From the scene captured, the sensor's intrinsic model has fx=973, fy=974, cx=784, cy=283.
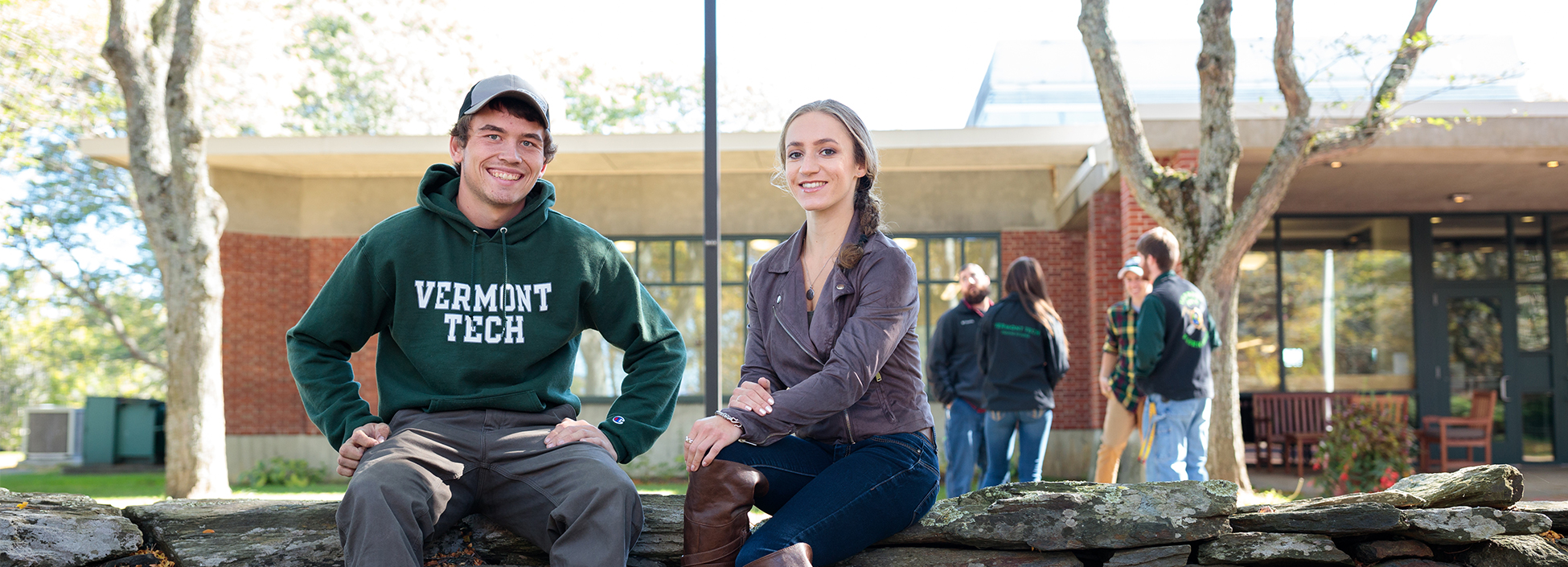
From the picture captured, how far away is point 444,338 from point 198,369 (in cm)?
813

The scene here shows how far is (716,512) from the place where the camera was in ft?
7.57

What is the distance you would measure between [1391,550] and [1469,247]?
1288 cm

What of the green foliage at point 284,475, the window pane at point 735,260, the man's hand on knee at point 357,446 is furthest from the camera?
the window pane at point 735,260

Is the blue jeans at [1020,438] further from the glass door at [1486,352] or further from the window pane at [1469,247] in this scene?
the window pane at [1469,247]

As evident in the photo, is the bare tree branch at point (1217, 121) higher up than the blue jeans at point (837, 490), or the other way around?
the bare tree branch at point (1217, 121)

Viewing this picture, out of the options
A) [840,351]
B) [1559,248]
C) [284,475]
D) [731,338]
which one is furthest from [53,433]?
[1559,248]

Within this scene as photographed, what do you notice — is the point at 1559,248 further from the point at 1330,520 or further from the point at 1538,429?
the point at 1330,520

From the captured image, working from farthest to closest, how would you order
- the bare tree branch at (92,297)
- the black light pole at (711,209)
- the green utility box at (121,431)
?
the bare tree branch at (92,297), the green utility box at (121,431), the black light pole at (711,209)

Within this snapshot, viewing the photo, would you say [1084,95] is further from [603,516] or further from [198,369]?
[603,516]

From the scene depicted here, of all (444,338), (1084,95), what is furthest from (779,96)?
(444,338)

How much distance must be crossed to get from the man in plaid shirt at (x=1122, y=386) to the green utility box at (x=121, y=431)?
14.3 meters

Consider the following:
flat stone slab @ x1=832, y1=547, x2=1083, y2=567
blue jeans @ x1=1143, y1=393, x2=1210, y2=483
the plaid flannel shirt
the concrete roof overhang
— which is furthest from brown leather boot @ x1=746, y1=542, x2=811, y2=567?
the concrete roof overhang

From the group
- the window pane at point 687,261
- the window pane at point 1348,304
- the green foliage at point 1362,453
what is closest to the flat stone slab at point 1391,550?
the green foliage at point 1362,453

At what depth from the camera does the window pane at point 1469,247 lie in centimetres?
1307
